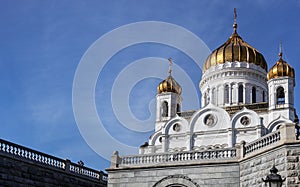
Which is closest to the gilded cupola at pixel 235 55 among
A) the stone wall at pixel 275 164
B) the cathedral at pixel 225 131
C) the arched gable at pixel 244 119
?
the cathedral at pixel 225 131

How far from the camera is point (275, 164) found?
58.6 ft

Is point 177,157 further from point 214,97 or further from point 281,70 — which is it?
point 214,97

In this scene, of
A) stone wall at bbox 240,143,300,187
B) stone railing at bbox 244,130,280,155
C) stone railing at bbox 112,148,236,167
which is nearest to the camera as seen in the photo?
stone wall at bbox 240,143,300,187

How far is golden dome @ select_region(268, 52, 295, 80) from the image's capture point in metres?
37.1

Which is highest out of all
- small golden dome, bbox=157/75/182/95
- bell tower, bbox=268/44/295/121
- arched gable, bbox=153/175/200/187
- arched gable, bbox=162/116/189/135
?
small golden dome, bbox=157/75/182/95

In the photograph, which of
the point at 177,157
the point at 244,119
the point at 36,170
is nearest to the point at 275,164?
the point at 177,157

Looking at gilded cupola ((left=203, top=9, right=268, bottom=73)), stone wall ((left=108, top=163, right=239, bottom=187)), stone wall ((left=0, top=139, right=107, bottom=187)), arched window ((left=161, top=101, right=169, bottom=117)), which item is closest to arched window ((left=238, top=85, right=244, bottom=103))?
gilded cupola ((left=203, top=9, right=268, bottom=73))

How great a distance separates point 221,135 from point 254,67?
759 centimetres

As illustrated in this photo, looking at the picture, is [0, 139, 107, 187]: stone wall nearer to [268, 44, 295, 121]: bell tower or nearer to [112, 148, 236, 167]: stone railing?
[112, 148, 236, 167]: stone railing

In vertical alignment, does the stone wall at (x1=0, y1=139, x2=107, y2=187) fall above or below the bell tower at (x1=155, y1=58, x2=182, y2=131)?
below

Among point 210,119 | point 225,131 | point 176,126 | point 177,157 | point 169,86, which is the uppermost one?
point 169,86

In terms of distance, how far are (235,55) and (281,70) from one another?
186 inches

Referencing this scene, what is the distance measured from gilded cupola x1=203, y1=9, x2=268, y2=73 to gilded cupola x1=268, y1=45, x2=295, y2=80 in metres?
3.56

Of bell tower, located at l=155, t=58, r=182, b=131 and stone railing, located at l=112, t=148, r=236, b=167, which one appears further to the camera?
bell tower, located at l=155, t=58, r=182, b=131
